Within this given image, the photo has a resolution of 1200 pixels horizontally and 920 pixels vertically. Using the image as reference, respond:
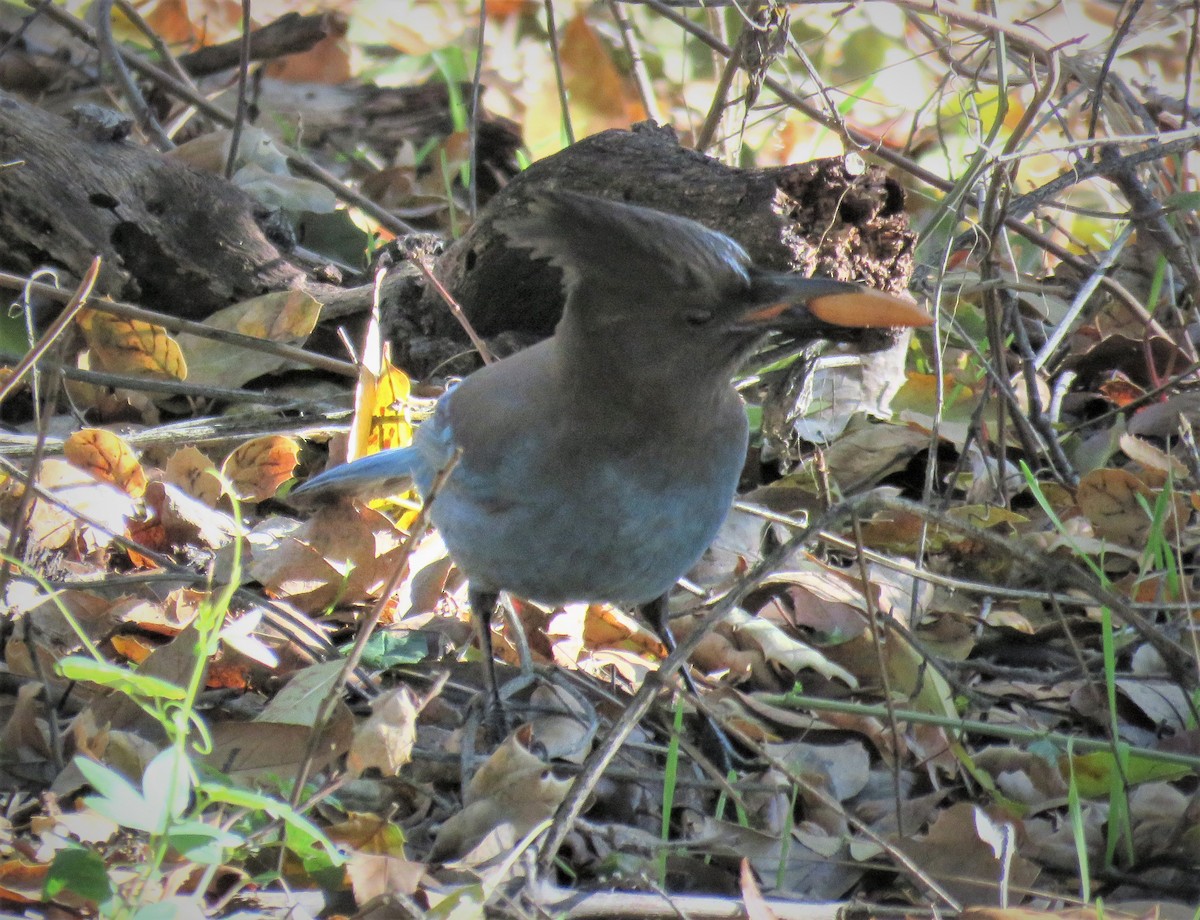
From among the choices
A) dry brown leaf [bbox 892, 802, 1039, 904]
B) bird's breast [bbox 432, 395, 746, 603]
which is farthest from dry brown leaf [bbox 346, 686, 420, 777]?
dry brown leaf [bbox 892, 802, 1039, 904]

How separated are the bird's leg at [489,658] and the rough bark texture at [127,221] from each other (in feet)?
4.66

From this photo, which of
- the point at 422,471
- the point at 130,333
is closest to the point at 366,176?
the point at 130,333

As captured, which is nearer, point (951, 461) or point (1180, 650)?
point (1180, 650)

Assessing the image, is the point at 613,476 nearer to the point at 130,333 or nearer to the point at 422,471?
the point at 422,471

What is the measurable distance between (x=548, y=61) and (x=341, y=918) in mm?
4878

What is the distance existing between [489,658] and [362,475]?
648mm

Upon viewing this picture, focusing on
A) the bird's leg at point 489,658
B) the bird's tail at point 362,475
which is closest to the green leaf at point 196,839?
the bird's leg at point 489,658

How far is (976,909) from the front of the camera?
1.87 meters

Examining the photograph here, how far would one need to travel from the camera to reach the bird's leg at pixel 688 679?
8.76 feet

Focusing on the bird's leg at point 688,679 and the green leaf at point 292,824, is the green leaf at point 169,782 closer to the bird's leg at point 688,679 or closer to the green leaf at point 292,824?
the green leaf at point 292,824

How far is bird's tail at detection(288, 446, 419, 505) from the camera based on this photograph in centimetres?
316

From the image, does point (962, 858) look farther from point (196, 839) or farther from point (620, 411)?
point (196, 839)

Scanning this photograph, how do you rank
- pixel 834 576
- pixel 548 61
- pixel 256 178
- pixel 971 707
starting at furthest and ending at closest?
pixel 548 61
pixel 256 178
pixel 834 576
pixel 971 707

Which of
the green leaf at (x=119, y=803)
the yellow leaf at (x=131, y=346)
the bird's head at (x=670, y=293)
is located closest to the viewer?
the green leaf at (x=119, y=803)
